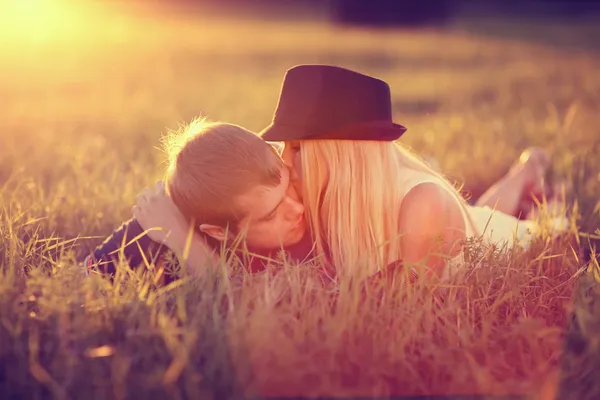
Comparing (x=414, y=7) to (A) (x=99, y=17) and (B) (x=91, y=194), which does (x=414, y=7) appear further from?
(B) (x=91, y=194)

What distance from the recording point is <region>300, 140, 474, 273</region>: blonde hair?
10.1 ft

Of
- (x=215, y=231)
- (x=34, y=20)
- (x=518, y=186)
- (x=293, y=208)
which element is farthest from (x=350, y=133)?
(x=34, y=20)

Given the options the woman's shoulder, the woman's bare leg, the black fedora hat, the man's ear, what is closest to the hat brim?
the black fedora hat

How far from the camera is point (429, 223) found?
2984 mm

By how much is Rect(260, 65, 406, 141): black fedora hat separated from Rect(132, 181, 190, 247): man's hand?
21.5 inches

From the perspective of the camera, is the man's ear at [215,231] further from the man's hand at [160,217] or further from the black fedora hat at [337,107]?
the black fedora hat at [337,107]

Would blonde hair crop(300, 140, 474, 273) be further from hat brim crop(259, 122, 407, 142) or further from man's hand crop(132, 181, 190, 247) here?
man's hand crop(132, 181, 190, 247)

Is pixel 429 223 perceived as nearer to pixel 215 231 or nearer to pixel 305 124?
pixel 305 124

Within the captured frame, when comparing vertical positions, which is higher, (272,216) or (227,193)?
(227,193)

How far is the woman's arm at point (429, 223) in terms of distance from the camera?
291cm

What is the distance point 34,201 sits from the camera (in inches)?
134

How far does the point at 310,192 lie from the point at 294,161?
192 millimetres

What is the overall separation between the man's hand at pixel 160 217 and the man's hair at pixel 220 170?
14 centimetres

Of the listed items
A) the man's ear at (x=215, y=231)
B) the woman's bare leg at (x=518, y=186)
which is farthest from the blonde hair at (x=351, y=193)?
the woman's bare leg at (x=518, y=186)
